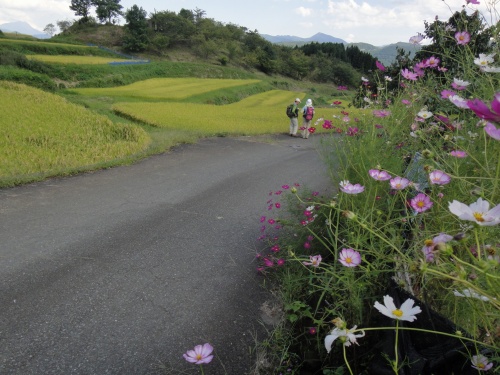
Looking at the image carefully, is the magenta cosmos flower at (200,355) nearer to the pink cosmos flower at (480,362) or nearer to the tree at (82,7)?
the pink cosmos flower at (480,362)

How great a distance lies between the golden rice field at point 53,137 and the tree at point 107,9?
182 ft

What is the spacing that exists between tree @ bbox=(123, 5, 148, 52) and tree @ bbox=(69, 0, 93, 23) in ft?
55.7

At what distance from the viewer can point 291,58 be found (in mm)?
54938

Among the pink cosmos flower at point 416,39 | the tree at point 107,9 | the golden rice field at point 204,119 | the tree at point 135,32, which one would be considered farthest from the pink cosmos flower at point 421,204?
Answer: the tree at point 107,9

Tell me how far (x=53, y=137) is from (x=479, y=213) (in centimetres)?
874

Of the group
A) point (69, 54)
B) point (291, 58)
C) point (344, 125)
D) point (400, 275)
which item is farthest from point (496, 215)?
point (291, 58)

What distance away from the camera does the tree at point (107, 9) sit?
5834 cm

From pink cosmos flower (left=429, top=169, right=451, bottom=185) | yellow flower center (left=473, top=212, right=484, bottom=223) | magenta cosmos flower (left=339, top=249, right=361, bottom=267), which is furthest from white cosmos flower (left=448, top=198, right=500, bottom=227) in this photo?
magenta cosmos flower (left=339, top=249, right=361, bottom=267)

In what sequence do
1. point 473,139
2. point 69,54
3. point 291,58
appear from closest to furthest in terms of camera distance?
point 473,139 → point 69,54 → point 291,58

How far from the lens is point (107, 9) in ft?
192

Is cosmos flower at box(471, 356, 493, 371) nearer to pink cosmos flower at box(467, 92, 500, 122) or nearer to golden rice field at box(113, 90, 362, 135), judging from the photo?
pink cosmos flower at box(467, 92, 500, 122)

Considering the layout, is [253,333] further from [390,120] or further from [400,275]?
[390,120]

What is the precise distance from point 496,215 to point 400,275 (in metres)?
1.08

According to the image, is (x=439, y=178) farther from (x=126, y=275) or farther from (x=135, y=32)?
(x=135, y=32)
